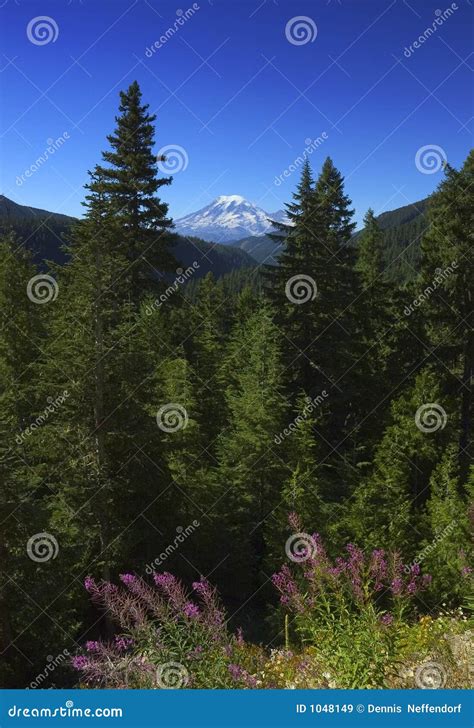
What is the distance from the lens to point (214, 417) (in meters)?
21.7

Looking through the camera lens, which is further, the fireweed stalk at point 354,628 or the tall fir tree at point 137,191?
the tall fir tree at point 137,191

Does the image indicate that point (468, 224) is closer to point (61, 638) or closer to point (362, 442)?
point (362, 442)

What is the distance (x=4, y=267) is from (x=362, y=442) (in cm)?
1880

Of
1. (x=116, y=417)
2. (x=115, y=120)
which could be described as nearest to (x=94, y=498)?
(x=116, y=417)

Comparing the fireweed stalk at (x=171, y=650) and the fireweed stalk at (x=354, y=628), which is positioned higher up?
the fireweed stalk at (x=354, y=628)

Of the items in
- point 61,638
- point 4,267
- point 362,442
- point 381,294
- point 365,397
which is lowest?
point 61,638

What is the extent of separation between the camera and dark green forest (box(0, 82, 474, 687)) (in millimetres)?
11484

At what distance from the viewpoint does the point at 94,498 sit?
1179cm

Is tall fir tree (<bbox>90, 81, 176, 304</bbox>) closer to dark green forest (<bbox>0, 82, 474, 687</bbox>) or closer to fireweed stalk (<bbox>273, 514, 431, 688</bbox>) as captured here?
dark green forest (<bbox>0, 82, 474, 687</bbox>)

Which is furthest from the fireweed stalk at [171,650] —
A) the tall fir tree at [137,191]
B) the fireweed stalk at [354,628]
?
the tall fir tree at [137,191]

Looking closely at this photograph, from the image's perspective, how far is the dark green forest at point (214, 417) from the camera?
11484 mm

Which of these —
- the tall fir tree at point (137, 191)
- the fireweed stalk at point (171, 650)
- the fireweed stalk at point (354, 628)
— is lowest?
the fireweed stalk at point (171, 650)

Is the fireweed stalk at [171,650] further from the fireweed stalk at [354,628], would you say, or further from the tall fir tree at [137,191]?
the tall fir tree at [137,191]

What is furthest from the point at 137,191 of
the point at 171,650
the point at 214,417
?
the point at 171,650
